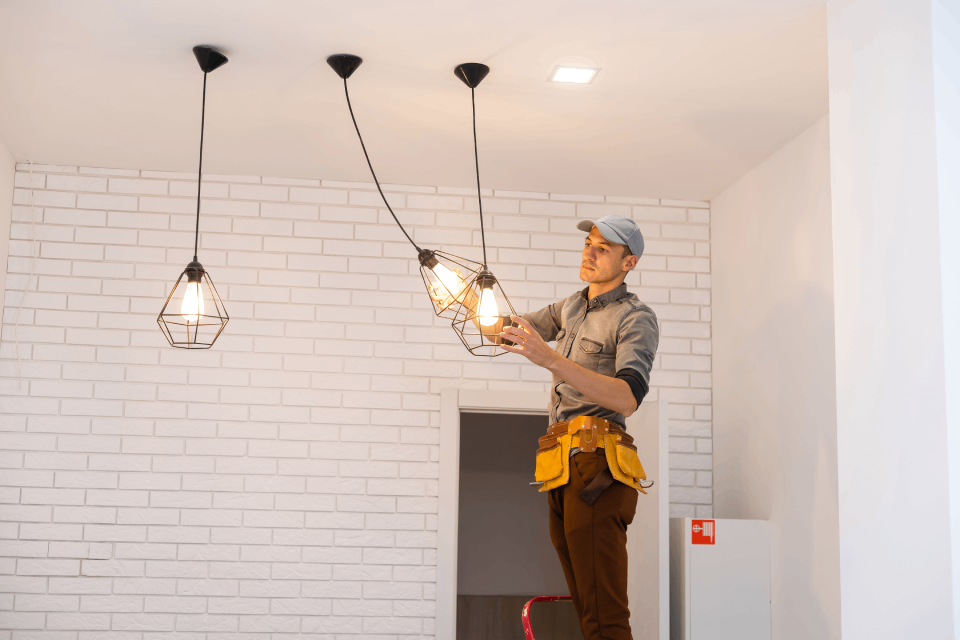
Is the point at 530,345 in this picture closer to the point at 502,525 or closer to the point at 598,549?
the point at 598,549

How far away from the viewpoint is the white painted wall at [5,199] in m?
3.91

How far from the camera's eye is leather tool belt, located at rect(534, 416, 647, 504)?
2.43m

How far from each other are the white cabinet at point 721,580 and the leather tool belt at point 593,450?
123 centimetres

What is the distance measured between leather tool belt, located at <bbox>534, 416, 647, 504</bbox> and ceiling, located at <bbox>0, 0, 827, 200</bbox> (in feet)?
4.19

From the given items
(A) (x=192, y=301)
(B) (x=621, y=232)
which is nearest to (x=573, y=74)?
(B) (x=621, y=232)

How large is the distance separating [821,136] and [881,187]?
1.29 m

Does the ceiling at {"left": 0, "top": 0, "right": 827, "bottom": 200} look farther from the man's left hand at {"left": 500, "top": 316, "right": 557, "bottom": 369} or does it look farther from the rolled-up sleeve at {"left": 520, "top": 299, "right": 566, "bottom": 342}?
the man's left hand at {"left": 500, "top": 316, "right": 557, "bottom": 369}

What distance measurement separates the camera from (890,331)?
2141mm

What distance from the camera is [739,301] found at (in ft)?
13.5

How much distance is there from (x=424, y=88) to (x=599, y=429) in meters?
1.50

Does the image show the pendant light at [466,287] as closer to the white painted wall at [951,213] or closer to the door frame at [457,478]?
the white painted wall at [951,213]

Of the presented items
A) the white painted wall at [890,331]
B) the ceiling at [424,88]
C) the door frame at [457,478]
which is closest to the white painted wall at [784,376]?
the ceiling at [424,88]

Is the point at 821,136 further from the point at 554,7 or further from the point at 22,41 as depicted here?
the point at 22,41

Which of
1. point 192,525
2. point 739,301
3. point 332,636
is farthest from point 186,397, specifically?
point 739,301
